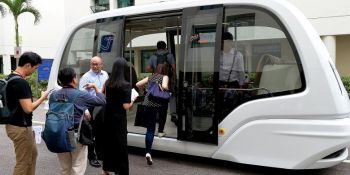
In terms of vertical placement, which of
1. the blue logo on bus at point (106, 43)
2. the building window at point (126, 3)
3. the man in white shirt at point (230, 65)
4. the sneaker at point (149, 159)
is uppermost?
the building window at point (126, 3)

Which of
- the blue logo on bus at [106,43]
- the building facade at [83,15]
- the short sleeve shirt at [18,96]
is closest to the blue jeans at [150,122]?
the blue logo on bus at [106,43]

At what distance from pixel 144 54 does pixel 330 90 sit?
522 centimetres

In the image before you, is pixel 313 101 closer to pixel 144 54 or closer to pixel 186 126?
pixel 186 126

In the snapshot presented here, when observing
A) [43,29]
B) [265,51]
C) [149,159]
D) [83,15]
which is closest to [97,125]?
[149,159]

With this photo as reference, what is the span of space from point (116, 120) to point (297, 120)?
2.22 metres

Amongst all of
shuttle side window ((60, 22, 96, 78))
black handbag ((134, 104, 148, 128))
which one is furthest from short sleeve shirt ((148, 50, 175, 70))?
black handbag ((134, 104, 148, 128))

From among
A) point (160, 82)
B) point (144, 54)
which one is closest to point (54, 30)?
point (144, 54)

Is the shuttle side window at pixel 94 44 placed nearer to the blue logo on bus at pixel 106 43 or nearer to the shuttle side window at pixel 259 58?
the blue logo on bus at pixel 106 43

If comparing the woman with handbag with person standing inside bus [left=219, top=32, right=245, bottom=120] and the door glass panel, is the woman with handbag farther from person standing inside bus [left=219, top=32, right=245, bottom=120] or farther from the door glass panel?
the door glass panel

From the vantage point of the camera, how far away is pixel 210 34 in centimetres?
558

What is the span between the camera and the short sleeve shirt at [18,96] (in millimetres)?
3891

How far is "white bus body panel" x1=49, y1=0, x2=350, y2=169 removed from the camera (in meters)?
4.69

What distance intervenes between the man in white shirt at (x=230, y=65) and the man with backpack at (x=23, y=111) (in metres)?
2.46

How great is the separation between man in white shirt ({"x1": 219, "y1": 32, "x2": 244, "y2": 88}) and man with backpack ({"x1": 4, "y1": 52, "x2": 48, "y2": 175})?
2461 millimetres
